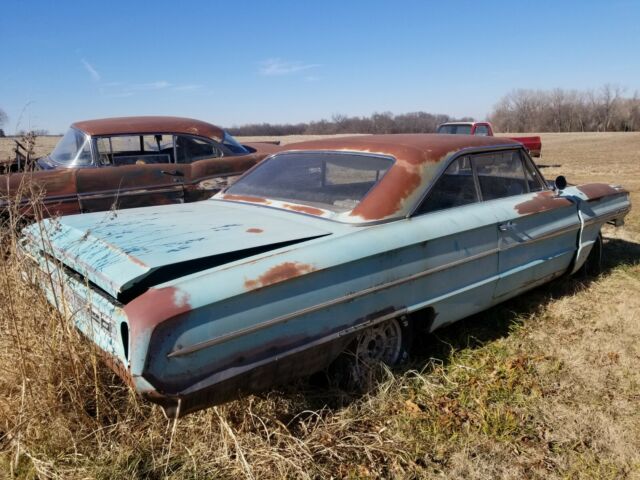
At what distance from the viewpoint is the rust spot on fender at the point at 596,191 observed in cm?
421

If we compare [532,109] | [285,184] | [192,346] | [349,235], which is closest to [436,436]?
[349,235]

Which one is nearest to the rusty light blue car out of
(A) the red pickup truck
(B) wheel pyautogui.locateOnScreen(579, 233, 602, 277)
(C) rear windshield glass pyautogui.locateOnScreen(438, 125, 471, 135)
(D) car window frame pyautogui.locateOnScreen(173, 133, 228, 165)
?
(B) wheel pyautogui.locateOnScreen(579, 233, 602, 277)

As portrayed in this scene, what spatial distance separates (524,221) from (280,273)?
6.64ft

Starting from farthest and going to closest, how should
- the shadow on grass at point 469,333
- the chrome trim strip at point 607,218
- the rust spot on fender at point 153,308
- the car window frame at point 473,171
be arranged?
1. the chrome trim strip at point 607,218
2. the car window frame at point 473,171
3. the shadow on grass at point 469,333
4. the rust spot on fender at point 153,308

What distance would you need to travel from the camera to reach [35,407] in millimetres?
2334

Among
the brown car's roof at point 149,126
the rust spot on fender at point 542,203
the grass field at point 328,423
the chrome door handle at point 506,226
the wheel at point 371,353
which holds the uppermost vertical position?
the brown car's roof at point 149,126

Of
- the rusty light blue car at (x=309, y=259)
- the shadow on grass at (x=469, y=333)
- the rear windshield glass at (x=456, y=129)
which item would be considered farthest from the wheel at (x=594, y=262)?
the rear windshield glass at (x=456, y=129)

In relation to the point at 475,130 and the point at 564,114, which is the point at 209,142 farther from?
the point at 564,114

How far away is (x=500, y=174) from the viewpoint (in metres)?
3.66

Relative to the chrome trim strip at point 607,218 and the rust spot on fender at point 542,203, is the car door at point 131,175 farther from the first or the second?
the chrome trim strip at point 607,218

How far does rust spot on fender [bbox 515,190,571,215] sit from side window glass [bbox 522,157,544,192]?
66 millimetres

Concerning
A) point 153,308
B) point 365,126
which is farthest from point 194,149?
point 365,126

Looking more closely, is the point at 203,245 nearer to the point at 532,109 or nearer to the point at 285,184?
the point at 285,184

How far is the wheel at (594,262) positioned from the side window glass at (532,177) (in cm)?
115
